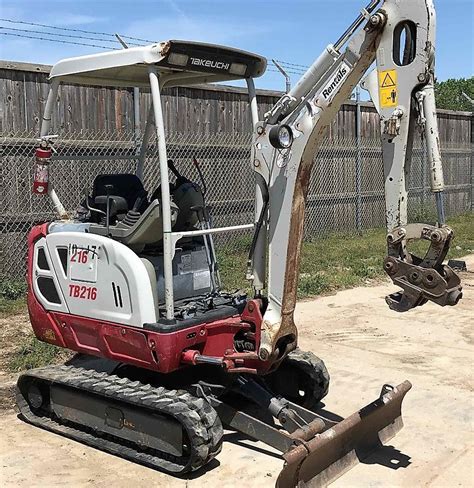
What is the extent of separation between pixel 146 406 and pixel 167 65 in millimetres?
2176

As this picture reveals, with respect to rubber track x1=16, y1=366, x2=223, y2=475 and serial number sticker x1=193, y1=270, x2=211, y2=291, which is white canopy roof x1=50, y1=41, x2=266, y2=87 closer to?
serial number sticker x1=193, y1=270, x2=211, y2=291

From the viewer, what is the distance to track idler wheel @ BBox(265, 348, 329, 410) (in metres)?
5.39

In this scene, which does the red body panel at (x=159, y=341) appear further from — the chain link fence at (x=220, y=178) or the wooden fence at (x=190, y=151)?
the wooden fence at (x=190, y=151)

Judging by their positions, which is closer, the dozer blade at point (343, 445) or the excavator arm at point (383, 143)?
the excavator arm at point (383, 143)

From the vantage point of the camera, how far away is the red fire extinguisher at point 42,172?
17.7ft

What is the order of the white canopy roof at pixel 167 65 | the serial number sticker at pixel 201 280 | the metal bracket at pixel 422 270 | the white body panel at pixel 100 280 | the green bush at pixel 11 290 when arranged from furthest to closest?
1. the green bush at pixel 11 290
2. the serial number sticker at pixel 201 280
3. the white body panel at pixel 100 280
4. the white canopy roof at pixel 167 65
5. the metal bracket at pixel 422 270

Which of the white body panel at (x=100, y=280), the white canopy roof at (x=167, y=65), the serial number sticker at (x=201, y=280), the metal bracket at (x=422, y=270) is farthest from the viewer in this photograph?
the serial number sticker at (x=201, y=280)

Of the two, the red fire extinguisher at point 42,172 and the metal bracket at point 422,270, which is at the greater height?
the red fire extinguisher at point 42,172

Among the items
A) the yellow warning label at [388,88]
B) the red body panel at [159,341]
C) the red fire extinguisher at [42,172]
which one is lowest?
the red body panel at [159,341]

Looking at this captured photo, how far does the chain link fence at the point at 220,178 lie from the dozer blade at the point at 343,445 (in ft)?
8.63

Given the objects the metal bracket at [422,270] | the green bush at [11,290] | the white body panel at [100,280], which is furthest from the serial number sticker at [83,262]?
the green bush at [11,290]

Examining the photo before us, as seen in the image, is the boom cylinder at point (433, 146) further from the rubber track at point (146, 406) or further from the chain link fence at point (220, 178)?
the chain link fence at point (220, 178)

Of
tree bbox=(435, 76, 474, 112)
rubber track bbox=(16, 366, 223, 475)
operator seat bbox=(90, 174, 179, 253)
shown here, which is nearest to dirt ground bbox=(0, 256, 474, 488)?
rubber track bbox=(16, 366, 223, 475)

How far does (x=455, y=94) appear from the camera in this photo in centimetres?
3503
